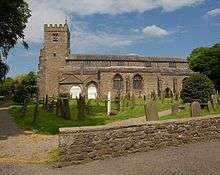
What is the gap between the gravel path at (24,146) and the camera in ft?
39.4

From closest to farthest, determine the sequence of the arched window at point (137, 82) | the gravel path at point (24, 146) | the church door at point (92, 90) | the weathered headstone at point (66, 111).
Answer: the gravel path at point (24, 146) → the weathered headstone at point (66, 111) → the church door at point (92, 90) → the arched window at point (137, 82)

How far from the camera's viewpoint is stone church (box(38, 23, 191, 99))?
60750mm

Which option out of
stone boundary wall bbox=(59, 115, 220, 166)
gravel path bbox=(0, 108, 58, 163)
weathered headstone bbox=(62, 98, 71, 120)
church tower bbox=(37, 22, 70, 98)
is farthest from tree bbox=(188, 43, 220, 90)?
stone boundary wall bbox=(59, 115, 220, 166)

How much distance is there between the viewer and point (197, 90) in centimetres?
2925

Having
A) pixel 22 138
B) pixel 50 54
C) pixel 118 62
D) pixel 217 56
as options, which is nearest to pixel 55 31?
pixel 50 54

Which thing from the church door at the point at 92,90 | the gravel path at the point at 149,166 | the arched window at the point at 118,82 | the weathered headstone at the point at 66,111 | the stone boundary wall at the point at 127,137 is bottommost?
the gravel path at the point at 149,166

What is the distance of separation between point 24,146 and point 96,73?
158 ft

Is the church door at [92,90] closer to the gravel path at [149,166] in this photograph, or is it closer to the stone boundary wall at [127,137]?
the stone boundary wall at [127,137]

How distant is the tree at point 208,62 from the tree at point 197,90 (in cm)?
3704

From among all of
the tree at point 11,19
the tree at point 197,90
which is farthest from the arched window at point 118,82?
the tree at point 11,19

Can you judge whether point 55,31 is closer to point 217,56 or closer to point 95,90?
point 95,90

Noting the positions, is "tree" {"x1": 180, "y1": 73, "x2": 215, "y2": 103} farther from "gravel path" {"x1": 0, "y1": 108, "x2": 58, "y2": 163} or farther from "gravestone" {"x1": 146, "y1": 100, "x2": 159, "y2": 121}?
"gravestone" {"x1": 146, "y1": 100, "x2": 159, "y2": 121}

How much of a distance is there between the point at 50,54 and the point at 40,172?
2247 inches

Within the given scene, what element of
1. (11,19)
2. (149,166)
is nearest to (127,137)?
(149,166)
